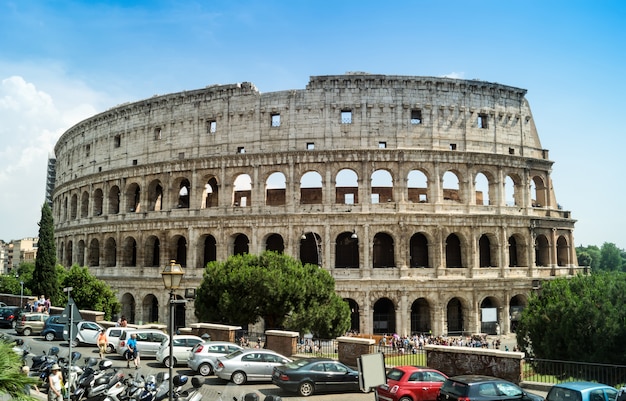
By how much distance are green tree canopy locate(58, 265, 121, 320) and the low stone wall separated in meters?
25.6

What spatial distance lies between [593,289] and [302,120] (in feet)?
71.1

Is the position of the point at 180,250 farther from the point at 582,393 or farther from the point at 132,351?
the point at 582,393

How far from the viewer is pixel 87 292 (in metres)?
35.4

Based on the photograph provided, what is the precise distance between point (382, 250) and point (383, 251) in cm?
11

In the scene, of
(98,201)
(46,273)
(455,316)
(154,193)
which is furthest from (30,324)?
(455,316)

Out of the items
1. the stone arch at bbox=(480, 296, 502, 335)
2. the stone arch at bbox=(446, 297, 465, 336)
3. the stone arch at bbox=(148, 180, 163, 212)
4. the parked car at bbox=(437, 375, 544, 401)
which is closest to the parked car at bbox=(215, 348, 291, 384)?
the parked car at bbox=(437, 375, 544, 401)

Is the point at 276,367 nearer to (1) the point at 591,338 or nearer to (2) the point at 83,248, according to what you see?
(1) the point at 591,338

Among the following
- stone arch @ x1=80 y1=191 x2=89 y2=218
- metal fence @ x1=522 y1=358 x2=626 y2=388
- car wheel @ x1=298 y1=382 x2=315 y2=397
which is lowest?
car wheel @ x1=298 y1=382 x2=315 y2=397

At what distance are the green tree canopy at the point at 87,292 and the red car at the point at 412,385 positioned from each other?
85.8 ft

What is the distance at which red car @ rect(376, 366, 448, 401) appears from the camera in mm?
13836

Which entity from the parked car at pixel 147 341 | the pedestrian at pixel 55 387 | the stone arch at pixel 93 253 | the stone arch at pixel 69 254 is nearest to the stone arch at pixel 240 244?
the stone arch at pixel 93 253

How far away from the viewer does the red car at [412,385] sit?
45.4ft

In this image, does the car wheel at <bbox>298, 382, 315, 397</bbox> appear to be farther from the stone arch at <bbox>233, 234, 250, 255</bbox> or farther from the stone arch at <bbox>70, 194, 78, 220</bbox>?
the stone arch at <bbox>70, 194, 78, 220</bbox>

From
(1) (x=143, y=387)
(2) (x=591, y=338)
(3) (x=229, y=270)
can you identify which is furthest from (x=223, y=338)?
(2) (x=591, y=338)
